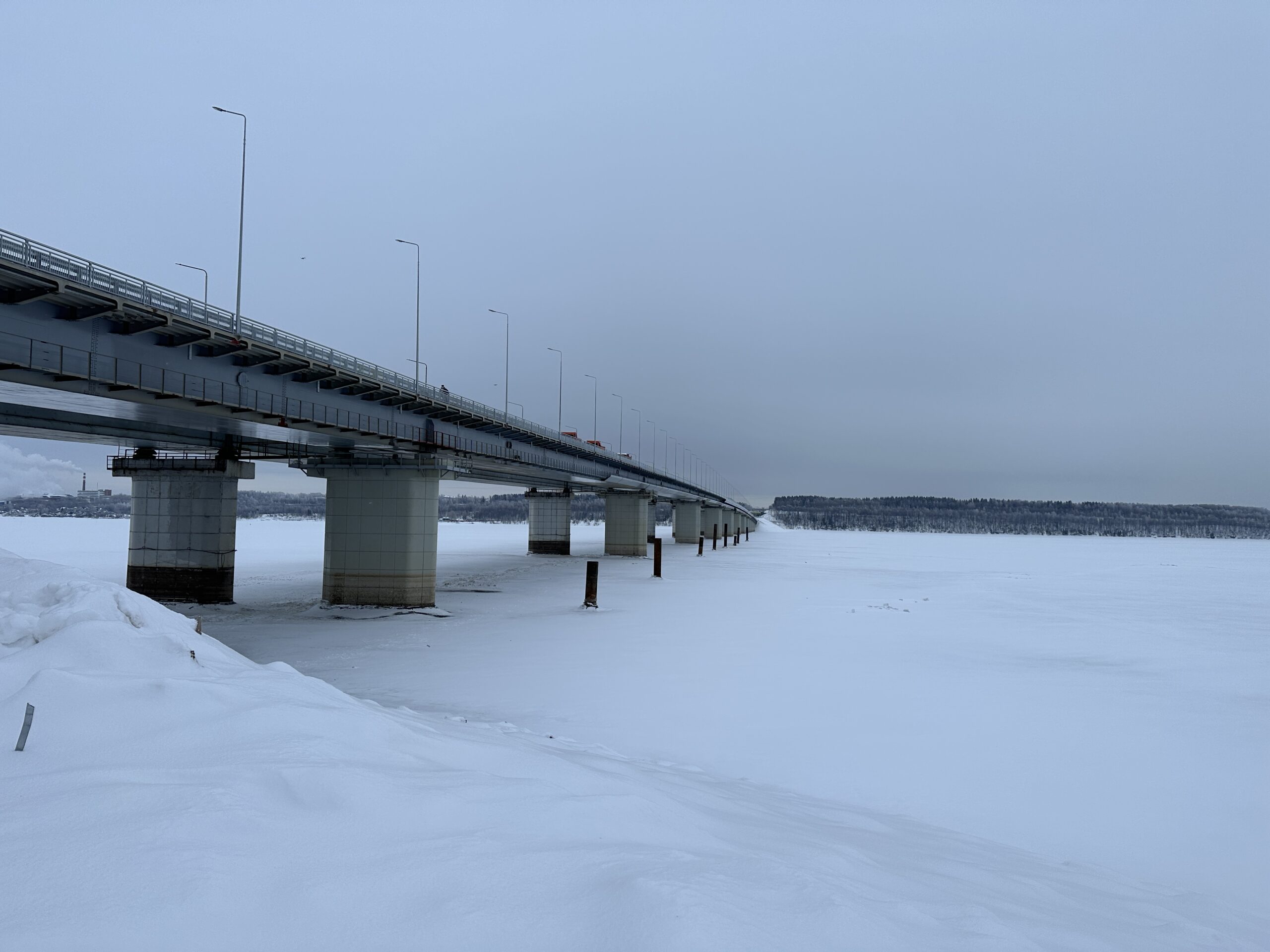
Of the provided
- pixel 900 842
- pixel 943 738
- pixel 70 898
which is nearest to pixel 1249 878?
pixel 900 842

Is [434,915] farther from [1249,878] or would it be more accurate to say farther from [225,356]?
[225,356]

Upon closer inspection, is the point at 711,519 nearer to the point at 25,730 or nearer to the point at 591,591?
the point at 591,591

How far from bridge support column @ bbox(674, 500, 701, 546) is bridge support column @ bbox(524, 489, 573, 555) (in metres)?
40.1

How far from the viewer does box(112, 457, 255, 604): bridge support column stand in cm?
3644

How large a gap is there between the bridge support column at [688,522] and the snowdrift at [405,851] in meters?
109

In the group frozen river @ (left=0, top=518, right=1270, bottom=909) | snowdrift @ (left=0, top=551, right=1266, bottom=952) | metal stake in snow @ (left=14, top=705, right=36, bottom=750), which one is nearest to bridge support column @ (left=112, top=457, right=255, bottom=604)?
frozen river @ (left=0, top=518, right=1270, bottom=909)

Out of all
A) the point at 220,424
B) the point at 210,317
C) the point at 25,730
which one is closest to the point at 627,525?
the point at 220,424

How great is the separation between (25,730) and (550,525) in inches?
2917

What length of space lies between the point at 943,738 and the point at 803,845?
7.51 m

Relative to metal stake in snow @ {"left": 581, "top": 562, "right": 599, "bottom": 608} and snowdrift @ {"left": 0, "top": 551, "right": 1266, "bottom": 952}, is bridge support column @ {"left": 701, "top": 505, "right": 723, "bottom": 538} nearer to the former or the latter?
metal stake in snow @ {"left": 581, "top": 562, "right": 599, "bottom": 608}

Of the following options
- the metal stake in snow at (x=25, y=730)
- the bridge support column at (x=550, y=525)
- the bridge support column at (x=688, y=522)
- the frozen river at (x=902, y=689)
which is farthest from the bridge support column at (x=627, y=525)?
the metal stake in snow at (x=25, y=730)

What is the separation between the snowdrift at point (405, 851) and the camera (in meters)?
4.65

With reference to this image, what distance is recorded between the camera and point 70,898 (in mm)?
4484

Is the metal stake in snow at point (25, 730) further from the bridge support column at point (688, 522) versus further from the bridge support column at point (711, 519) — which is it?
the bridge support column at point (711, 519)
